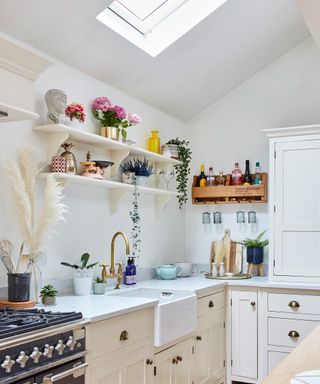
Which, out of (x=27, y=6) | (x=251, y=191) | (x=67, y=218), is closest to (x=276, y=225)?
(x=251, y=191)

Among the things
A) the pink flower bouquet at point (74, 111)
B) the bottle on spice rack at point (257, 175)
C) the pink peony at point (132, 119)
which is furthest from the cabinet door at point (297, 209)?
the pink flower bouquet at point (74, 111)

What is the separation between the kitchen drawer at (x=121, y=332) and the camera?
94.0 inches

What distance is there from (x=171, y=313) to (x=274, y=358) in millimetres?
1281

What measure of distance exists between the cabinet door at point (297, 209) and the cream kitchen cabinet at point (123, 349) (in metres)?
1.55

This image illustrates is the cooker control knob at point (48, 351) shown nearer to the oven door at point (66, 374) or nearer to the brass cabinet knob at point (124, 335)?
the oven door at point (66, 374)

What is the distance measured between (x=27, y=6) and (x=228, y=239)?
2.71 meters

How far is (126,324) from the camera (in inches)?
103

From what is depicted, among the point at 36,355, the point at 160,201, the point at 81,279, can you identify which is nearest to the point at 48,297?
the point at 81,279

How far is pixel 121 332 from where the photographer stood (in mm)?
2576

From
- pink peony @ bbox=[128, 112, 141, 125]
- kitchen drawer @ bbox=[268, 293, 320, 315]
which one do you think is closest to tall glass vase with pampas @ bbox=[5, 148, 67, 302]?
pink peony @ bbox=[128, 112, 141, 125]

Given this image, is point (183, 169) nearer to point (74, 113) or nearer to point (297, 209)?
point (297, 209)

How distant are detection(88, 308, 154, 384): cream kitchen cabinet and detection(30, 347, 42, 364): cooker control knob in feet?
1.17

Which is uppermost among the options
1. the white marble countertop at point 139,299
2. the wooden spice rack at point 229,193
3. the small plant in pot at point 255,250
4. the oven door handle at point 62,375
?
the wooden spice rack at point 229,193

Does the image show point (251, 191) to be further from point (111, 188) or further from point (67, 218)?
point (67, 218)
